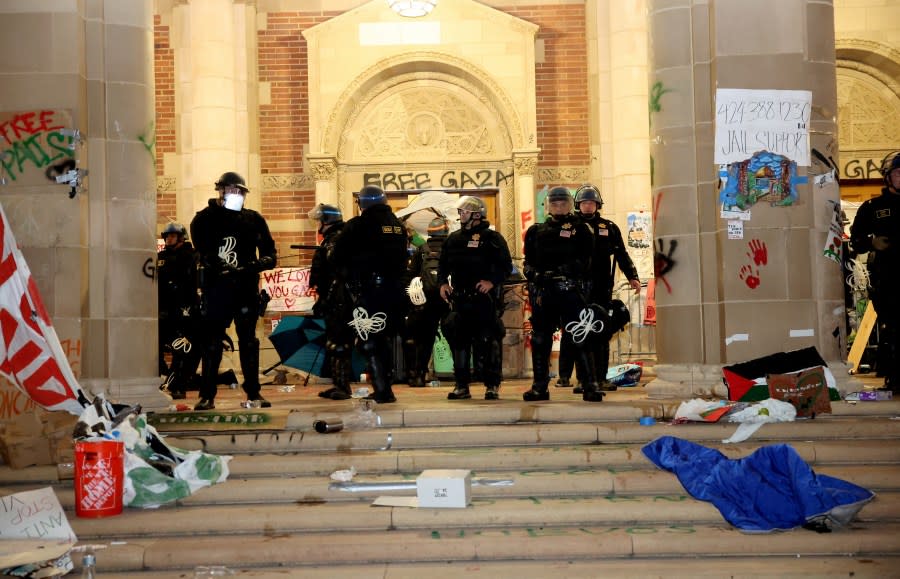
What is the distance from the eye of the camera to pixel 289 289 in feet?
45.9

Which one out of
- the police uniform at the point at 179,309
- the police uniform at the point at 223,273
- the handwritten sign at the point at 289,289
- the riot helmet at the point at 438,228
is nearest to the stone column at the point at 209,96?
the handwritten sign at the point at 289,289

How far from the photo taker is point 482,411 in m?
7.80

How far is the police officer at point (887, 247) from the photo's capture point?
8.89 metres

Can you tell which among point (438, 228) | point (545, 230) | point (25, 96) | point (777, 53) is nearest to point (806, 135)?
point (777, 53)

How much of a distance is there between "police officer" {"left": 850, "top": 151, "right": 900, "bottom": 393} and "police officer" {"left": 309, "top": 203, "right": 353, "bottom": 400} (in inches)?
188

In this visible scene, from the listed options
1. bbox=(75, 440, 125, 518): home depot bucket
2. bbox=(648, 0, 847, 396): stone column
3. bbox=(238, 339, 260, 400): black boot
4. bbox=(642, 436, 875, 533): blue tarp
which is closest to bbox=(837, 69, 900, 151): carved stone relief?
bbox=(648, 0, 847, 396): stone column

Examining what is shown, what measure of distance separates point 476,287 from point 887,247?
3656mm

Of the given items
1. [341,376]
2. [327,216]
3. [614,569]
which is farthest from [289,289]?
[614,569]

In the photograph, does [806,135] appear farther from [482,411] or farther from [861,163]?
[861,163]

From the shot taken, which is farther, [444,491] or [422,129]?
[422,129]

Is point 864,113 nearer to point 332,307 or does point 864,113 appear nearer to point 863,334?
point 863,334

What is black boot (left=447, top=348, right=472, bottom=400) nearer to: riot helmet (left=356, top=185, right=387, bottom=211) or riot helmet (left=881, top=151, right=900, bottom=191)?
riot helmet (left=356, top=185, right=387, bottom=211)

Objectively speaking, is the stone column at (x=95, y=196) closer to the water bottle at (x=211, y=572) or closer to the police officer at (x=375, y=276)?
the police officer at (x=375, y=276)

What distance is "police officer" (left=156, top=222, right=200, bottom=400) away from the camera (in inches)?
447
